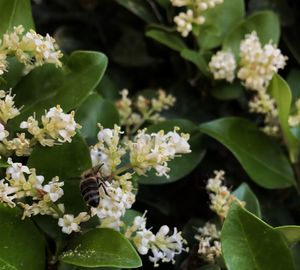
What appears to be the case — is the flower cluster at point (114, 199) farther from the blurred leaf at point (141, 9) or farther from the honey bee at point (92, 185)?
the blurred leaf at point (141, 9)

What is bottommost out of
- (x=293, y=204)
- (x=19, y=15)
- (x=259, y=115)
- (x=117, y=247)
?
(x=293, y=204)

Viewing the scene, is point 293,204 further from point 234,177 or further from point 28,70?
point 28,70

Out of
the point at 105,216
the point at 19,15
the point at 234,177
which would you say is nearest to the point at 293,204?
the point at 234,177

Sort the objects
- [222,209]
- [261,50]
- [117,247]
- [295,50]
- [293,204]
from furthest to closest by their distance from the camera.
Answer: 1. [295,50]
2. [293,204]
3. [261,50]
4. [222,209]
5. [117,247]

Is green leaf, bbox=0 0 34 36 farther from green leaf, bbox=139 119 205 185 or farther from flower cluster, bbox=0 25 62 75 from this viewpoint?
green leaf, bbox=139 119 205 185

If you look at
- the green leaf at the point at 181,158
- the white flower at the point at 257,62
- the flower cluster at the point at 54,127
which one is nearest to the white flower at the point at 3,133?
the flower cluster at the point at 54,127

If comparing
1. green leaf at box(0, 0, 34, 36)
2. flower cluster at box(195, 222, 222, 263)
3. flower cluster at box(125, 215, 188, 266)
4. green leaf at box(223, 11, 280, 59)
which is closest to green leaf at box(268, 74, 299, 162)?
green leaf at box(223, 11, 280, 59)
